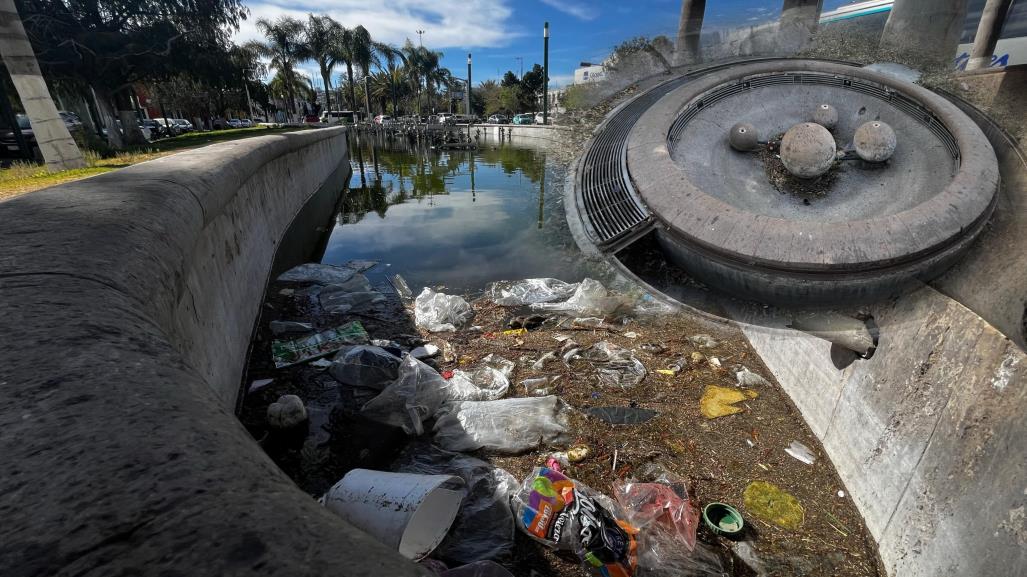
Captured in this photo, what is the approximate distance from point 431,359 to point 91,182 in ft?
9.46

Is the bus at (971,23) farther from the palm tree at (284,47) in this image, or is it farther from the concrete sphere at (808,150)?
the palm tree at (284,47)

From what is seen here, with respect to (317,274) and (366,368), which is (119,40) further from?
(366,368)

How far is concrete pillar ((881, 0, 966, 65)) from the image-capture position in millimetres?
2170

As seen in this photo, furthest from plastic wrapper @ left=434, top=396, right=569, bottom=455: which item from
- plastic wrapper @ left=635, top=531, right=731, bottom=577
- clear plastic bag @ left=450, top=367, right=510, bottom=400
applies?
plastic wrapper @ left=635, top=531, right=731, bottom=577

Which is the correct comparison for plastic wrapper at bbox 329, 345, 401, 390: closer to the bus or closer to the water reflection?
the water reflection

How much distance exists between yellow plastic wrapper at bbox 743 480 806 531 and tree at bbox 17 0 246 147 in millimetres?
21292

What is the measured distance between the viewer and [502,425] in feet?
11.0

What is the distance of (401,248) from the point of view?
847 cm

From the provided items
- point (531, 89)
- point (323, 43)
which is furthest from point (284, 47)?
point (531, 89)

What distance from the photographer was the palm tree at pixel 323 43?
42.4m

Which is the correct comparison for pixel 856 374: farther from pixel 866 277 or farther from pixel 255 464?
pixel 255 464

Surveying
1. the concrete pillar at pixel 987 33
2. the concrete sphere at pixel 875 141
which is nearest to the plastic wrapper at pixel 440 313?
the concrete sphere at pixel 875 141

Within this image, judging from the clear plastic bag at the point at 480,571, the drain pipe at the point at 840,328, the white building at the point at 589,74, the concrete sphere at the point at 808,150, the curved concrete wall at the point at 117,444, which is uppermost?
the white building at the point at 589,74

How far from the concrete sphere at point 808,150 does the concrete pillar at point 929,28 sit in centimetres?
74
